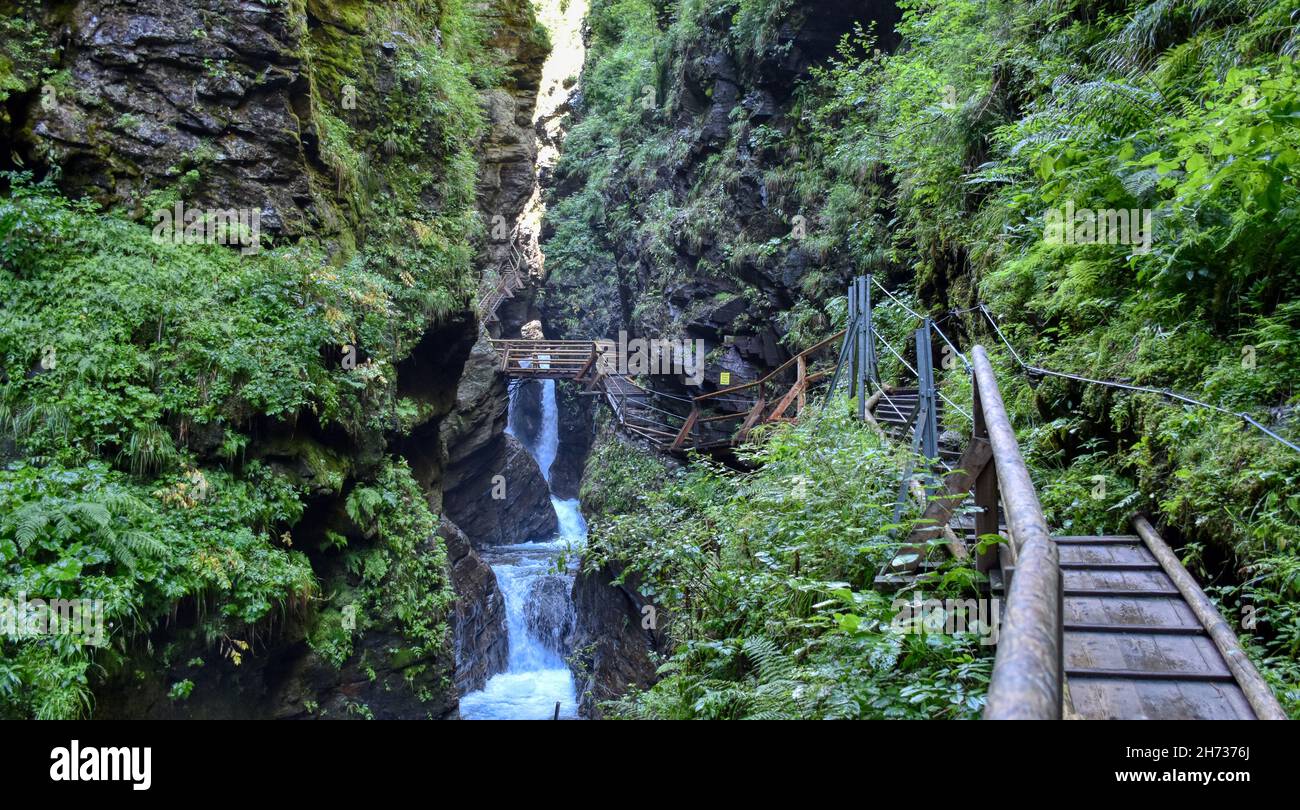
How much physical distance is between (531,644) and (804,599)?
49.2 feet

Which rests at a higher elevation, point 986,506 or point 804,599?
point 986,506

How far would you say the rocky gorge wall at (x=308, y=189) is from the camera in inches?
305

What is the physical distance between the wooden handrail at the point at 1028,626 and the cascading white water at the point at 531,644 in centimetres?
1199

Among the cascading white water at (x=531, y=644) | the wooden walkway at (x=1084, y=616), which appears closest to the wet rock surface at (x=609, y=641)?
the cascading white water at (x=531, y=644)

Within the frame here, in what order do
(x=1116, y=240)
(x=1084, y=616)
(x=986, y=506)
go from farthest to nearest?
(x=1116, y=240)
(x=1084, y=616)
(x=986, y=506)

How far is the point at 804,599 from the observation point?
13.8ft

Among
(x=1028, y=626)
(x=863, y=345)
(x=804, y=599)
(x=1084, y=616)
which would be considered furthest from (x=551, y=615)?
(x=1028, y=626)

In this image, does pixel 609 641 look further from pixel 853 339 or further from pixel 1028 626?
pixel 1028 626

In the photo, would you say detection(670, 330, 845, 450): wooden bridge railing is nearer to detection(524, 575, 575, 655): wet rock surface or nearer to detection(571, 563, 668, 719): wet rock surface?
detection(571, 563, 668, 719): wet rock surface

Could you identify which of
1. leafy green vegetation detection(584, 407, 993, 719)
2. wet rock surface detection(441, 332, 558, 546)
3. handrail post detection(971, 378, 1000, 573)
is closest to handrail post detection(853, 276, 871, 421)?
leafy green vegetation detection(584, 407, 993, 719)

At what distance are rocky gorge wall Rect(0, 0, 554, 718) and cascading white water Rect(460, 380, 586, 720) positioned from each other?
4.43 meters

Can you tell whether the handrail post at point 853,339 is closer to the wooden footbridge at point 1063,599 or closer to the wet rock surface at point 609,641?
the wooden footbridge at point 1063,599

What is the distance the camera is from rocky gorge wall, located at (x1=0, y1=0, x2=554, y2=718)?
7734 mm

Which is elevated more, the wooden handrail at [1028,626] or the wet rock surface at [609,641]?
the wooden handrail at [1028,626]
